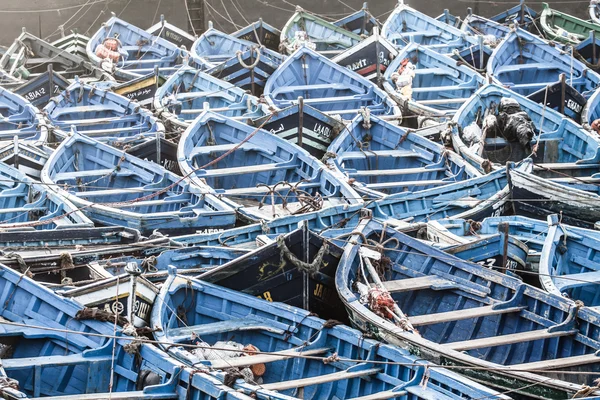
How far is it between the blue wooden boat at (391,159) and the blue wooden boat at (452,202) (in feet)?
2.40

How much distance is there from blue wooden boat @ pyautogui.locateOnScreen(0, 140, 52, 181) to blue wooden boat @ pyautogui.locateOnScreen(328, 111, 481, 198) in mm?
5472

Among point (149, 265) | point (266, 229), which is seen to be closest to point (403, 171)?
point (266, 229)

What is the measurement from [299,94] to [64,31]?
12.5 meters

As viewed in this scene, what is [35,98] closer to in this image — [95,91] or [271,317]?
[95,91]

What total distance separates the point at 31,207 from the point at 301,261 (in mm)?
6130

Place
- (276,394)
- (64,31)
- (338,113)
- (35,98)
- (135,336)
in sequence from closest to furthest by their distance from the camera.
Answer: (276,394)
(135,336)
(338,113)
(35,98)
(64,31)

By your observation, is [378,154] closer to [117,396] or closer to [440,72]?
[440,72]

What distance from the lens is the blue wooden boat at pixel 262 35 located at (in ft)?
108

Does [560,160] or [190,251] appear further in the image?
[560,160]

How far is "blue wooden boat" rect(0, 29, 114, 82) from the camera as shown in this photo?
30.3 meters

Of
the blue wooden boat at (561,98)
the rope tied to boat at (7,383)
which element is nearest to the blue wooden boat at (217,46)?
the blue wooden boat at (561,98)

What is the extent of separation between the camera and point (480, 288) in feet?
53.5

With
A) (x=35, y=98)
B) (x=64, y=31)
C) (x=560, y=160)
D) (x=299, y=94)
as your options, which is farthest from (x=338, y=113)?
(x=64, y=31)

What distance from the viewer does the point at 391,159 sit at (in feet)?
75.0
